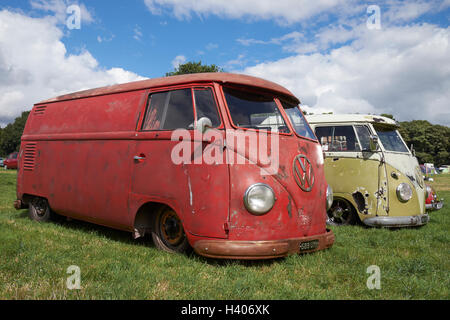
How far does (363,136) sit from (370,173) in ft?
2.79

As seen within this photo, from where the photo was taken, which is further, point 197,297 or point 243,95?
point 243,95

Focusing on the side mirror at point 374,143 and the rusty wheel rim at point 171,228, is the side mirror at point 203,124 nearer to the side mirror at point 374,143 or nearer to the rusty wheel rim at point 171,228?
the rusty wheel rim at point 171,228

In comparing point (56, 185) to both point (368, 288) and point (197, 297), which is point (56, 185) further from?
point (368, 288)

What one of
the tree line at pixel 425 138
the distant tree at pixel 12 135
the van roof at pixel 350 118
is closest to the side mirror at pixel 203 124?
the van roof at pixel 350 118

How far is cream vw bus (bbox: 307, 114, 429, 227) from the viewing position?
7387 mm

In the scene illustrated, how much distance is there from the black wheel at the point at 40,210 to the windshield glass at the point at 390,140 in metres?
6.68

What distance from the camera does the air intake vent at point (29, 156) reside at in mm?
7285

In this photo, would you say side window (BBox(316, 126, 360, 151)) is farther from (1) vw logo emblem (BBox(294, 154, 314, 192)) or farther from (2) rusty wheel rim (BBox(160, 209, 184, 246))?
(2) rusty wheel rim (BBox(160, 209, 184, 246))

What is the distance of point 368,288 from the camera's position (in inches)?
153

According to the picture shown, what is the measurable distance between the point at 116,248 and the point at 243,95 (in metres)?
2.67

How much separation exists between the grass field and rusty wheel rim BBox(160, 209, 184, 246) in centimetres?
26

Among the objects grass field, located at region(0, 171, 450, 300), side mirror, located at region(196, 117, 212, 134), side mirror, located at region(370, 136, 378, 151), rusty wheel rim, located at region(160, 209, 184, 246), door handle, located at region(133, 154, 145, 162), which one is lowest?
grass field, located at region(0, 171, 450, 300)

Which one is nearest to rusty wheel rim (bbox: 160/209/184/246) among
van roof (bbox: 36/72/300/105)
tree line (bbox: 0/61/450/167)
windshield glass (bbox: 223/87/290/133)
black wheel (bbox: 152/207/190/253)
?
black wheel (bbox: 152/207/190/253)
